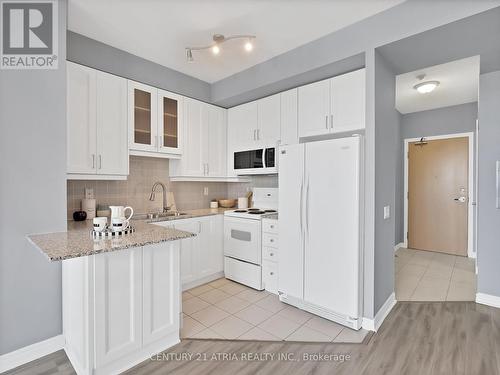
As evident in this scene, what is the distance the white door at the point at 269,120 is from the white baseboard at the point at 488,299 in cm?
279

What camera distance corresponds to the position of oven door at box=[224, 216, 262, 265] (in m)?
3.15

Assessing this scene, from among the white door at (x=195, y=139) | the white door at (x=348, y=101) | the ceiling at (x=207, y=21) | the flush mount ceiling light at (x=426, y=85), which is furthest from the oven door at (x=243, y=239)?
the flush mount ceiling light at (x=426, y=85)

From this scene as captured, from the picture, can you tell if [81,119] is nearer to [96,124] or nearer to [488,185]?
[96,124]

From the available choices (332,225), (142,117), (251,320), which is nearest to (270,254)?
(251,320)

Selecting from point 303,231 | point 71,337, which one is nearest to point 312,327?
point 303,231

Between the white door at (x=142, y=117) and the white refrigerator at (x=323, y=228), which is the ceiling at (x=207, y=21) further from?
the white refrigerator at (x=323, y=228)

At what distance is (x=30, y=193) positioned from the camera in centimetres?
194

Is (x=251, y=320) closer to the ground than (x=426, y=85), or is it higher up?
closer to the ground

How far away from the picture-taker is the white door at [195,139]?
345 cm

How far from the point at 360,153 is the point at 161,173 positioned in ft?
8.05

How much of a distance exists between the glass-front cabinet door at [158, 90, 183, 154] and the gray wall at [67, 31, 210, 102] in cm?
12

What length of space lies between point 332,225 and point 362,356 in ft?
3.33

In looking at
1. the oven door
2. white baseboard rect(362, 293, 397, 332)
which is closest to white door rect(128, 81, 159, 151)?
the oven door

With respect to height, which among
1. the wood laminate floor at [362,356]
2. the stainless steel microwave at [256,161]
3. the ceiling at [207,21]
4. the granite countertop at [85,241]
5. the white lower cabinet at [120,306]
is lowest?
the wood laminate floor at [362,356]
